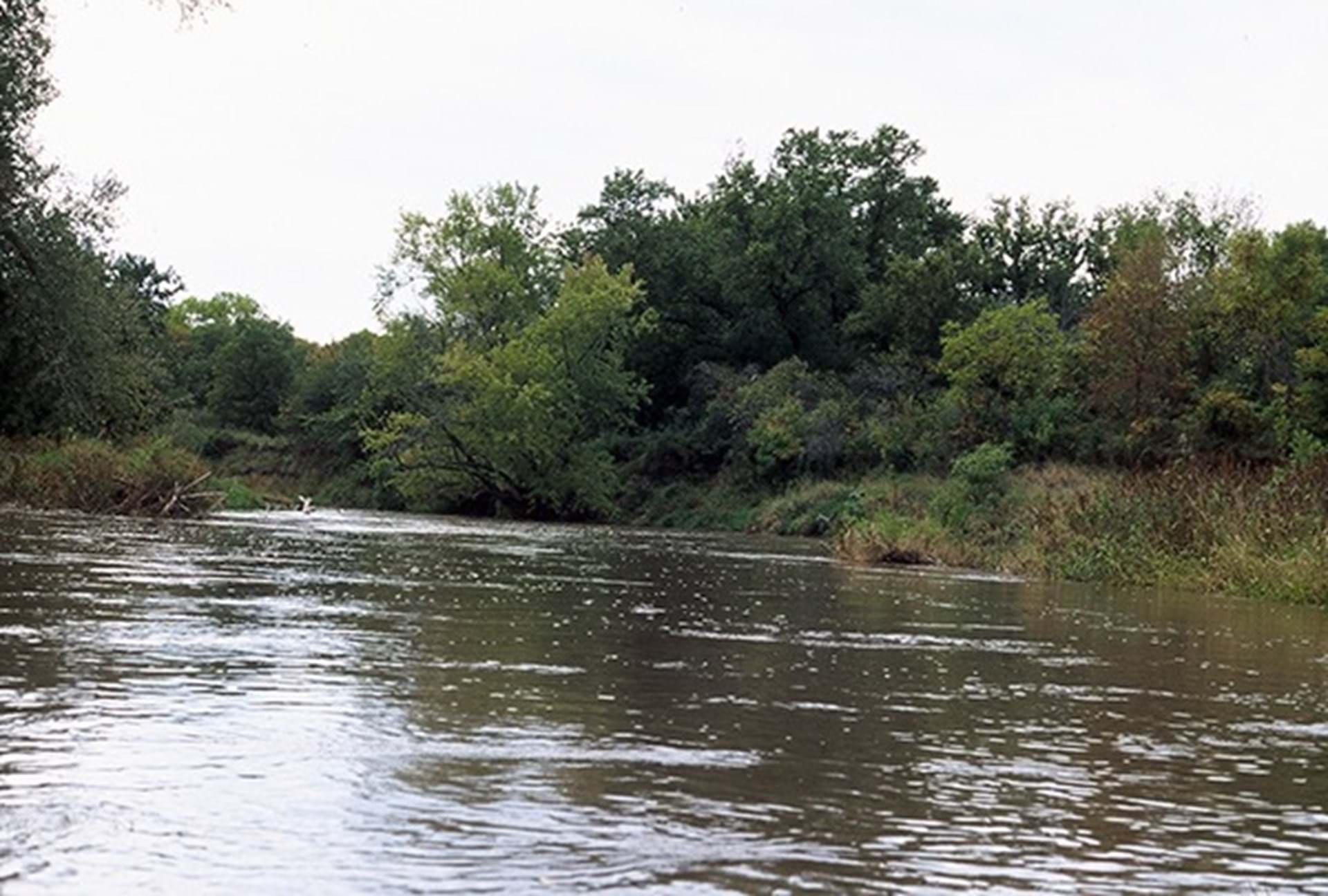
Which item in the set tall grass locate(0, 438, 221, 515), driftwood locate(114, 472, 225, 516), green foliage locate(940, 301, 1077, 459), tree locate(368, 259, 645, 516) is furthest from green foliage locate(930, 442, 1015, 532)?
tree locate(368, 259, 645, 516)

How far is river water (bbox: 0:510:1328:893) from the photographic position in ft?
18.5

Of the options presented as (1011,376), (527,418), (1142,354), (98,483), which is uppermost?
(1142,354)

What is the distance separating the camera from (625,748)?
8086 mm

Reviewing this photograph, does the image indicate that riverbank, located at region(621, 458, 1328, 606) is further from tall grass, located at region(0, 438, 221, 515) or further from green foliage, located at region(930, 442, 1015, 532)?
tall grass, located at region(0, 438, 221, 515)

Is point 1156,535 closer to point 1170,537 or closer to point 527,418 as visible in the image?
point 1170,537

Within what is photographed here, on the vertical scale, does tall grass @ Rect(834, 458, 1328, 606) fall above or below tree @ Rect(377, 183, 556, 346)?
below

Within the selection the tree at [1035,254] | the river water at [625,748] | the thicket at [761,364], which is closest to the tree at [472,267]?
the thicket at [761,364]

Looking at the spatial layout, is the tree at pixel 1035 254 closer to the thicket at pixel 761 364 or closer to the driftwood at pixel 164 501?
the thicket at pixel 761 364

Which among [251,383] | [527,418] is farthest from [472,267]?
[251,383]

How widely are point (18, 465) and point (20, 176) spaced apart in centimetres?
665

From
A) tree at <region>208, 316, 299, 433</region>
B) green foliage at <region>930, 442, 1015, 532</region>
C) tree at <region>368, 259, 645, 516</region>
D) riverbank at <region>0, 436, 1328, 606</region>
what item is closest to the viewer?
riverbank at <region>0, 436, 1328, 606</region>

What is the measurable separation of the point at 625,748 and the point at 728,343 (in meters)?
70.6

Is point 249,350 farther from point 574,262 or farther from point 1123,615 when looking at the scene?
point 1123,615

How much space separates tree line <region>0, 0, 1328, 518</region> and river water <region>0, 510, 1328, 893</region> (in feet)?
83.8
